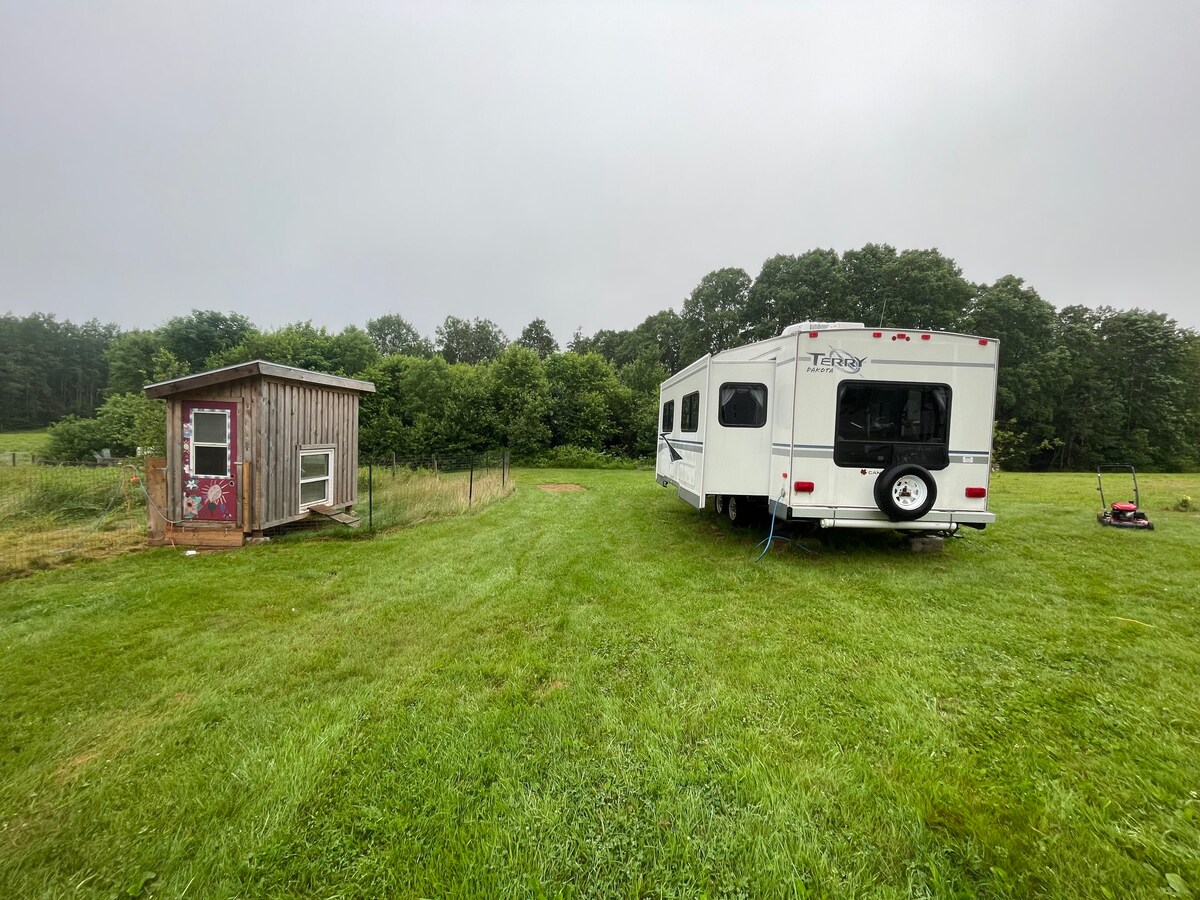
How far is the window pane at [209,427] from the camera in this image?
23.6ft

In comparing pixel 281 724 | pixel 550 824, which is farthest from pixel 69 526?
pixel 550 824

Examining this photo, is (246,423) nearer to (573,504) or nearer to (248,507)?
(248,507)

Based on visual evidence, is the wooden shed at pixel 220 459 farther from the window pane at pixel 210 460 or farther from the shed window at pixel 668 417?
the shed window at pixel 668 417

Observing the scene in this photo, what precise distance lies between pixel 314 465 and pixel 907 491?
31.1 ft

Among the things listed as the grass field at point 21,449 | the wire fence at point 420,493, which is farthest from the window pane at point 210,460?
the grass field at point 21,449

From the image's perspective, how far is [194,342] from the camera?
37.9m

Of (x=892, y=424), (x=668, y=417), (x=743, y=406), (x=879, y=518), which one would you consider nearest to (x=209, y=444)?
(x=668, y=417)

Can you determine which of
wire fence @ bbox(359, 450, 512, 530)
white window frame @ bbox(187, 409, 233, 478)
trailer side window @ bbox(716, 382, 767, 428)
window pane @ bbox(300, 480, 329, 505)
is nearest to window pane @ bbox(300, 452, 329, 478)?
window pane @ bbox(300, 480, 329, 505)

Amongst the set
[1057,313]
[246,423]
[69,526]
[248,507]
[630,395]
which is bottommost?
[69,526]

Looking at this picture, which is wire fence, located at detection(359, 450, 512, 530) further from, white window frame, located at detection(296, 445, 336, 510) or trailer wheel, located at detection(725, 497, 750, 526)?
trailer wheel, located at detection(725, 497, 750, 526)

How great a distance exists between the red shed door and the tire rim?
932 cm

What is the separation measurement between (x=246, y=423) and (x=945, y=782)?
8861 millimetres

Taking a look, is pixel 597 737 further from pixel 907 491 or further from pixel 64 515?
pixel 64 515

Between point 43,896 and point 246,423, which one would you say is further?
point 246,423
